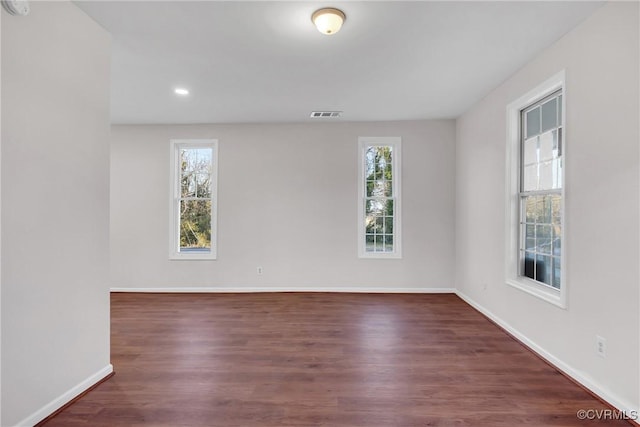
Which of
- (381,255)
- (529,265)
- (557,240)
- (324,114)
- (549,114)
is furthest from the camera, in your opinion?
(381,255)

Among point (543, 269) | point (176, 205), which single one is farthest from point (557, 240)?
point (176, 205)

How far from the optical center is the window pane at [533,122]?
9.73ft

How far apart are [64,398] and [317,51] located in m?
3.10

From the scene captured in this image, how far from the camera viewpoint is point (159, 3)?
207cm

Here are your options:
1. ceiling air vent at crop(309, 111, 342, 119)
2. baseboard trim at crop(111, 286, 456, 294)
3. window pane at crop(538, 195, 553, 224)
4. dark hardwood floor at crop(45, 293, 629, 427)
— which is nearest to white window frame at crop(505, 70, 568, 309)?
window pane at crop(538, 195, 553, 224)

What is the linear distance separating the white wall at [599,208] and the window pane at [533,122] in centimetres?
23

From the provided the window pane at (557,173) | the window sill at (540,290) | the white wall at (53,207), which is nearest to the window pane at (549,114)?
the window pane at (557,173)

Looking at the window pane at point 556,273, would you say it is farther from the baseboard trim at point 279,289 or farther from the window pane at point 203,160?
the window pane at point 203,160

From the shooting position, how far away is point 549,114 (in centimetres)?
279

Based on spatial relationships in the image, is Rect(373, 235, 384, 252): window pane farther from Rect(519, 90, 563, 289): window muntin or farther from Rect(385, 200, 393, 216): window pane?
Rect(519, 90, 563, 289): window muntin

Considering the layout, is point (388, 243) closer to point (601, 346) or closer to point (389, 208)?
point (389, 208)

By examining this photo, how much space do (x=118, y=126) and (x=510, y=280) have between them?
19.2 ft

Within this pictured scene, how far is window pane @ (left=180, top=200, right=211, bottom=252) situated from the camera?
503cm

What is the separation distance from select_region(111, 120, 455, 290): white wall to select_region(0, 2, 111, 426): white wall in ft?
8.67
